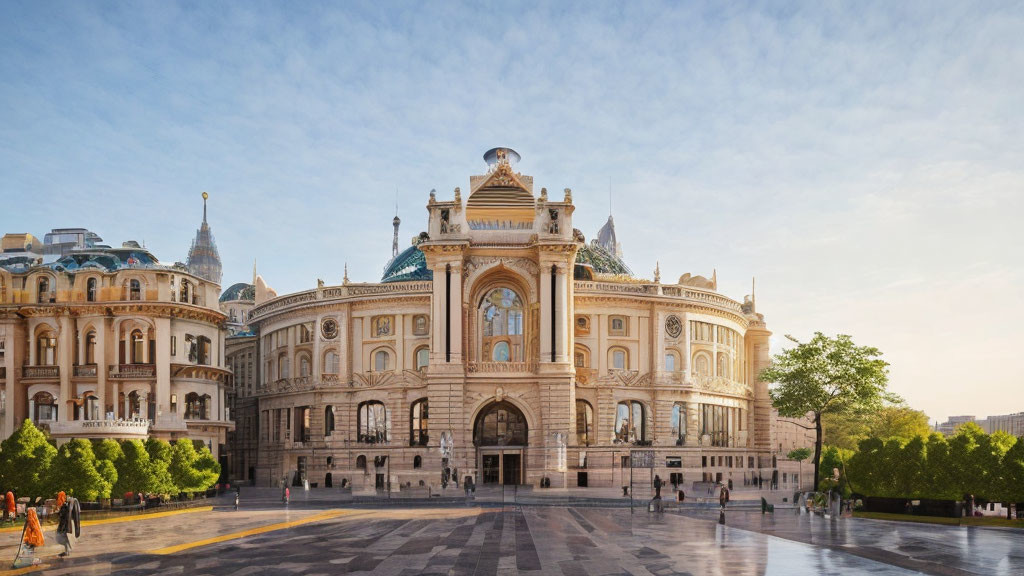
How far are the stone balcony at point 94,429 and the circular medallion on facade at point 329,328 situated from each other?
28.8 meters

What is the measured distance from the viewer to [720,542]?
39.0 m

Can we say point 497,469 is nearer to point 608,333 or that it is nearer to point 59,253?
point 608,333

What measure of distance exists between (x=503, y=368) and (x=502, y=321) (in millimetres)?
5721

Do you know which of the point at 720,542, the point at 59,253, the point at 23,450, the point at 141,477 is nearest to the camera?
the point at 720,542

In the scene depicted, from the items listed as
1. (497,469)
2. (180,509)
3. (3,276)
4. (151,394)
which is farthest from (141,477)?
(497,469)

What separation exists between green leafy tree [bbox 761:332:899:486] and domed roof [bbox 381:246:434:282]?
4043 cm

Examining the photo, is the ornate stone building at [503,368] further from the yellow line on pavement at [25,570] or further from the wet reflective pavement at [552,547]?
the yellow line on pavement at [25,570]

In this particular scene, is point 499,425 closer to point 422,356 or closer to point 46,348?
point 422,356

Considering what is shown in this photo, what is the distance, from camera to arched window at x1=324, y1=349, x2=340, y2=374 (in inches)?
3760

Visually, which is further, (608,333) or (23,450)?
(608,333)

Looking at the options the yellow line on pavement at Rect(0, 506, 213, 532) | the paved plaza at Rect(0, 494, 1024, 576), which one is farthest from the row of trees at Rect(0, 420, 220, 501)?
the paved plaza at Rect(0, 494, 1024, 576)

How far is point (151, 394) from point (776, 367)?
50753 millimetres

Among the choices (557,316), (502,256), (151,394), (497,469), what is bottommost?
(497,469)

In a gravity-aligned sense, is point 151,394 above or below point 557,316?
below
